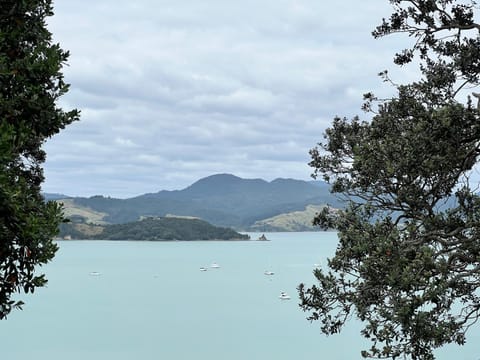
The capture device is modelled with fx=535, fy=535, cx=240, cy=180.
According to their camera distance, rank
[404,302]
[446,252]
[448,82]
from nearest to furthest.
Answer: [404,302] → [446,252] → [448,82]

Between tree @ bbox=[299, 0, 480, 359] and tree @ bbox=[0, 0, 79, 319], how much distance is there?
425cm

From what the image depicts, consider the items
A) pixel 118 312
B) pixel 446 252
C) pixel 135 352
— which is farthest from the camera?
pixel 118 312

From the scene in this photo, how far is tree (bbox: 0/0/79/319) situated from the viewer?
5.28 m

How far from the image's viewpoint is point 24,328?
48000mm

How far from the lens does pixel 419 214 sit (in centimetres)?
845

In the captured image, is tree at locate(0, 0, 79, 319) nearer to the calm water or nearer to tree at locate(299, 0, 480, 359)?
tree at locate(299, 0, 480, 359)

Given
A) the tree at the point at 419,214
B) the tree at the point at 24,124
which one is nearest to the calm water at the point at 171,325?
the tree at the point at 419,214

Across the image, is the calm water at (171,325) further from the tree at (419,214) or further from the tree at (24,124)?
the tree at (24,124)

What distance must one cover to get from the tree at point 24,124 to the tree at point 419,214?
4.25 m

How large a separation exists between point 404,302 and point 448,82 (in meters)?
4.01

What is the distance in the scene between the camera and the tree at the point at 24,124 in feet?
17.3

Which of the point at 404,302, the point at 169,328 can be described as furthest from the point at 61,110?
the point at 169,328

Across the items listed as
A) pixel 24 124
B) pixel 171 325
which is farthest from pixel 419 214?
pixel 171 325

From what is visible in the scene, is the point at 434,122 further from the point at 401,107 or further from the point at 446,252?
the point at 446,252
